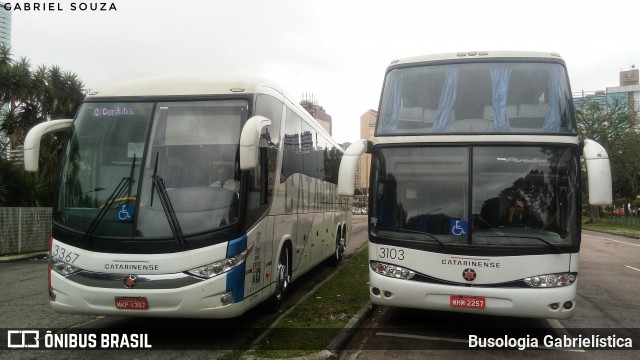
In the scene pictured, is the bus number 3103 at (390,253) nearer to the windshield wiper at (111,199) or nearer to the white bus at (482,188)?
the white bus at (482,188)

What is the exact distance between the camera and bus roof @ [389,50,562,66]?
23.3ft

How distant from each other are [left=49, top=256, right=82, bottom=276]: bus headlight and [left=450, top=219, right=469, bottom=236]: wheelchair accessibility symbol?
4.53 m

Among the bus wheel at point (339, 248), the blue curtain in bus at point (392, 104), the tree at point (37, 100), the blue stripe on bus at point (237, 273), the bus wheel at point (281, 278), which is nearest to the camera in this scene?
the blue stripe on bus at point (237, 273)

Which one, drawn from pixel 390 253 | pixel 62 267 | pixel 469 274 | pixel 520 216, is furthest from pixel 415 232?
pixel 62 267

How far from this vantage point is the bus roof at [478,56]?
711cm

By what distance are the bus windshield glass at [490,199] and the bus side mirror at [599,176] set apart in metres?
0.20

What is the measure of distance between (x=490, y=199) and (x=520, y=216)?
0.42m

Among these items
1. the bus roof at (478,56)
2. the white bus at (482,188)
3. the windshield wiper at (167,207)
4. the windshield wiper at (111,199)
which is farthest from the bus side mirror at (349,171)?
the windshield wiper at (111,199)

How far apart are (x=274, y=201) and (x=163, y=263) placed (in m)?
2.15

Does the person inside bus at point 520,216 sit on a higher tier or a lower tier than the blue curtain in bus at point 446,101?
lower

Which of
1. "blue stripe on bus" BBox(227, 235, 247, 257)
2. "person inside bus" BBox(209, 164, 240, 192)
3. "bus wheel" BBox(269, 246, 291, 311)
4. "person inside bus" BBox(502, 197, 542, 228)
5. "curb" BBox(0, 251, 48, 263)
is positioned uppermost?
"person inside bus" BBox(209, 164, 240, 192)

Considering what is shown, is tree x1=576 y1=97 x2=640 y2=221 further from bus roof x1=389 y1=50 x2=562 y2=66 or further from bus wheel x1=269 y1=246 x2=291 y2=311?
bus wheel x1=269 y1=246 x2=291 y2=311

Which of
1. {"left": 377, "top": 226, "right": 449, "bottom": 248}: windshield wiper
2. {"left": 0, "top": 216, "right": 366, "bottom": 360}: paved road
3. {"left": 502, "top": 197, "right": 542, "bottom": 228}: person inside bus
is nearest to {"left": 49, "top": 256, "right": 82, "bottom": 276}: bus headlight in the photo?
{"left": 0, "top": 216, "right": 366, "bottom": 360}: paved road

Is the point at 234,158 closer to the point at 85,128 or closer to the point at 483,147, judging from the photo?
the point at 85,128
